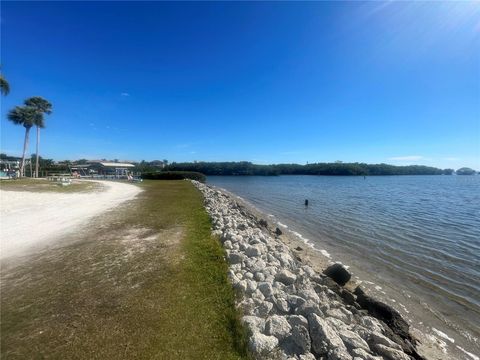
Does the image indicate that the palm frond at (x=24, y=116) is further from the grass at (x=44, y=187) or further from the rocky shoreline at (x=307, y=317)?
the rocky shoreline at (x=307, y=317)

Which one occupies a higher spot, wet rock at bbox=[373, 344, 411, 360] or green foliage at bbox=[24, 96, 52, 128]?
green foliage at bbox=[24, 96, 52, 128]

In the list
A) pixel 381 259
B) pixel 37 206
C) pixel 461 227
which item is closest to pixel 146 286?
pixel 381 259

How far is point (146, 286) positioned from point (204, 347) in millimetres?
2278

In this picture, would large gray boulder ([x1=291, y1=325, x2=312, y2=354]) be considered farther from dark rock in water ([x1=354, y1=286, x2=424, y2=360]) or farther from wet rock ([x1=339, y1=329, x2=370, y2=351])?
dark rock in water ([x1=354, y1=286, x2=424, y2=360])

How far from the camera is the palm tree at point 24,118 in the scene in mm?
43381

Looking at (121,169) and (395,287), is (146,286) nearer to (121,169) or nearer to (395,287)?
(395,287)

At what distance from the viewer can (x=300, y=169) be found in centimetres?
15450

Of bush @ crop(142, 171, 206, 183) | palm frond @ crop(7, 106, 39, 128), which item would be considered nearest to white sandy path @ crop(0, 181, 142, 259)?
bush @ crop(142, 171, 206, 183)

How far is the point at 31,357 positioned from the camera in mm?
3273

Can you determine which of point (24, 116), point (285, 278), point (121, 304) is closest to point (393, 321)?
point (285, 278)

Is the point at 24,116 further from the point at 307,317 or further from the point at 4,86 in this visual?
the point at 307,317

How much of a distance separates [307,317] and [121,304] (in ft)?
11.5

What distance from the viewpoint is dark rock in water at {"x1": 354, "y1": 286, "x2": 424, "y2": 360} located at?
417 cm

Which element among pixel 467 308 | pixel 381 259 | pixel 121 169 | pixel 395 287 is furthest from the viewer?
pixel 121 169
